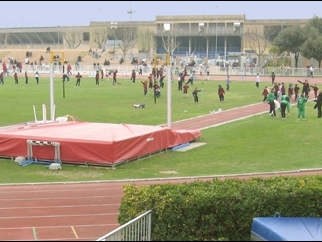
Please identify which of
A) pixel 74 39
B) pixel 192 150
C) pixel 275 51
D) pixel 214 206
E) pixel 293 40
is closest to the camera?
pixel 214 206

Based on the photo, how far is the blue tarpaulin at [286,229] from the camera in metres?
8.87

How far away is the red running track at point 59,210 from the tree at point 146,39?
297ft

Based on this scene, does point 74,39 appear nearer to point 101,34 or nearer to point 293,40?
point 101,34

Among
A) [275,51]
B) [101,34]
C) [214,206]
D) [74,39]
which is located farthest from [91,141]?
[74,39]

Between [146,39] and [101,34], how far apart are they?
32.1 ft

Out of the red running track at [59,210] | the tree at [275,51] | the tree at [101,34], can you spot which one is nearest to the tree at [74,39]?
the tree at [101,34]

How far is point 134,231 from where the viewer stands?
8.98m

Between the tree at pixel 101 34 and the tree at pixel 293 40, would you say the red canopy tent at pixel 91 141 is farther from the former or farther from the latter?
the tree at pixel 101 34

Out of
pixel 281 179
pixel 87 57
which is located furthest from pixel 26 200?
pixel 87 57

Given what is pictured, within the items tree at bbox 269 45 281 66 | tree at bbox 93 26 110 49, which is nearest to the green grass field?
tree at bbox 269 45 281 66

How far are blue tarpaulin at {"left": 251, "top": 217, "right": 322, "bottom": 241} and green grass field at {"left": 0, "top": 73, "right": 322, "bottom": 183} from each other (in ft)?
26.2

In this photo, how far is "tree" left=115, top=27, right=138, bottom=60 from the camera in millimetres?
102981

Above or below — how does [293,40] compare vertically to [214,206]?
above

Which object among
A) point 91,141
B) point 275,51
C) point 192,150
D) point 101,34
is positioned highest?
point 101,34
